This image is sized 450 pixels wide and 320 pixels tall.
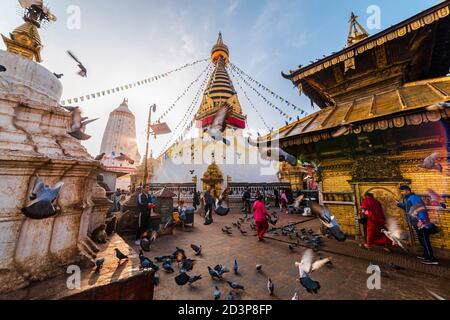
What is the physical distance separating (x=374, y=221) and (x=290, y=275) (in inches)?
130

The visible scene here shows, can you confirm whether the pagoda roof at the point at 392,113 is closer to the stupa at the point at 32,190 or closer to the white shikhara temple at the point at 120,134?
the stupa at the point at 32,190

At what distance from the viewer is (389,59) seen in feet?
20.4

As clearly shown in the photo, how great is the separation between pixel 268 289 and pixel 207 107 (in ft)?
98.1

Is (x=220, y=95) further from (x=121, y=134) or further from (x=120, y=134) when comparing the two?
(x=120, y=134)

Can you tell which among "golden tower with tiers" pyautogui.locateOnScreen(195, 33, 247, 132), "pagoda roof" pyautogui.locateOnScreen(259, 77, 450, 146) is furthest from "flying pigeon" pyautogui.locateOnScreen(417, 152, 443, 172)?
"golden tower with tiers" pyautogui.locateOnScreen(195, 33, 247, 132)

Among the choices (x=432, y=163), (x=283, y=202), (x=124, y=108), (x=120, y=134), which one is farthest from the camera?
(x=124, y=108)

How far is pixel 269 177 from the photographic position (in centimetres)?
2398

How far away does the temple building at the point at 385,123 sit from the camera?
4.70 meters

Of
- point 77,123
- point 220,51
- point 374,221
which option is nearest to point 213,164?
point 374,221

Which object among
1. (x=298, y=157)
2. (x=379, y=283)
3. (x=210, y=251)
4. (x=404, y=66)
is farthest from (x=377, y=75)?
(x=210, y=251)

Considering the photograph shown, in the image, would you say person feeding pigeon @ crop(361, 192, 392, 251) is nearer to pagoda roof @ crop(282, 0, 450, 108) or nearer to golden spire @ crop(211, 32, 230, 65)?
pagoda roof @ crop(282, 0, 450, 108)

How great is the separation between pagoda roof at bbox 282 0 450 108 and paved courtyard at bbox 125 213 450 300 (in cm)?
594

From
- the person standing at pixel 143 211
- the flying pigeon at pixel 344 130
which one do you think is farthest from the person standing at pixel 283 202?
the person standing at pixel 143 211

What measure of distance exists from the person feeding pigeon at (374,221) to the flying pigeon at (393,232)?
0.20m
